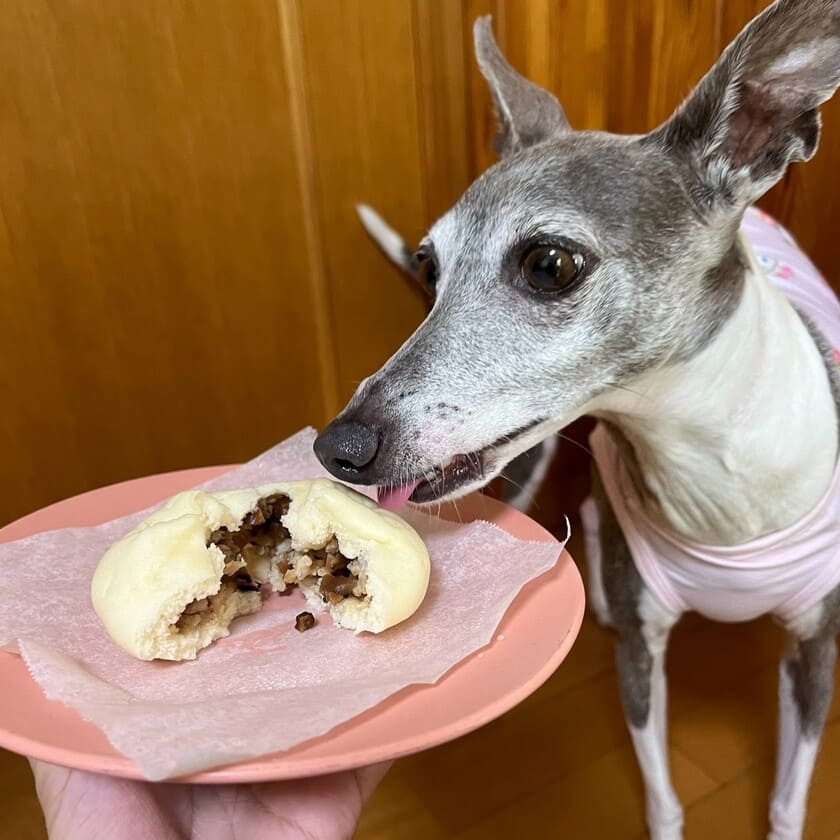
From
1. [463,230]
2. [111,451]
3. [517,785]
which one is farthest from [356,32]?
[517,785]

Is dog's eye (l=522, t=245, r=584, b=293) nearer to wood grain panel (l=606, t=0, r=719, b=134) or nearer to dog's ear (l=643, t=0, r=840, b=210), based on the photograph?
dog's ear (l=643, t=0, r=840, b=210)

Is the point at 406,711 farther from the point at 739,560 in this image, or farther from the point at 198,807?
the point at 739,560

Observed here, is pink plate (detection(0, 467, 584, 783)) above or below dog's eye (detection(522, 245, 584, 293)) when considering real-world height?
below

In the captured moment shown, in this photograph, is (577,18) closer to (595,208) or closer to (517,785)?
(595,208)

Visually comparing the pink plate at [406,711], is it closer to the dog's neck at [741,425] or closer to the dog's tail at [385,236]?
the dog's neck at [741,425]

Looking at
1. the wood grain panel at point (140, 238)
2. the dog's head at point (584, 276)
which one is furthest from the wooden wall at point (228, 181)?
the dog's head at point (584, 276)

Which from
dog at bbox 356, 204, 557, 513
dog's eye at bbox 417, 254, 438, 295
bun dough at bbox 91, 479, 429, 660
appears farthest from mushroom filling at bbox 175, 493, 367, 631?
dog at bbox 356, 204, 557, 513

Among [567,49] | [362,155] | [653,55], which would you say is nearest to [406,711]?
[362,155]
